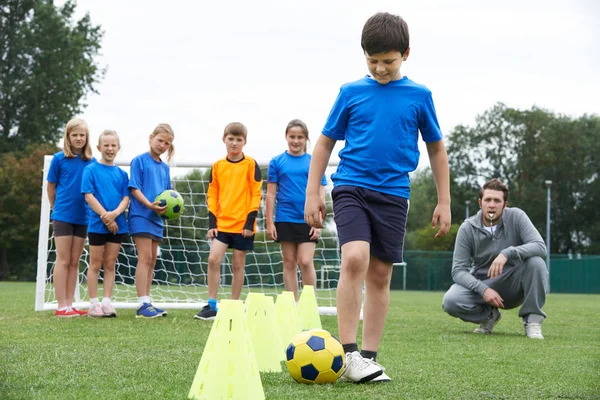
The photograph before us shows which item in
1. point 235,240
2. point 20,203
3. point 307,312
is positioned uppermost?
point 20,203

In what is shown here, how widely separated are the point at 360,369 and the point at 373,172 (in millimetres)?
974

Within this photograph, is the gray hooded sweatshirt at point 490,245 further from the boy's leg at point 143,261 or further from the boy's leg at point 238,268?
the boy's leg at point 143,261

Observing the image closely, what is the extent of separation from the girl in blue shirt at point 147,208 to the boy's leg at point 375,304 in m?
3.83

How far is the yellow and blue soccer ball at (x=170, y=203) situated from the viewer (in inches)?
297

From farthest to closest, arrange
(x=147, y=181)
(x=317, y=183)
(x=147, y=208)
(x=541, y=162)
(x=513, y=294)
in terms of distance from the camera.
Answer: (x=541, y=162)
(x=147, y=181)
(x=147, y=208)
(x=513, y=294)
(x=317, y=183)

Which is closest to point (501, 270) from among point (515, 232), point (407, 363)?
point (515, 232)

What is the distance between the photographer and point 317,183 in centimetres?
396

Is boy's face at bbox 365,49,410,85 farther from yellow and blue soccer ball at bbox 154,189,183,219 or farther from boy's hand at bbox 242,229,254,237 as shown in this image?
yellow and blue soccer ball at bbox 154,189,183,219

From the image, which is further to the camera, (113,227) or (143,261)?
(143,261)

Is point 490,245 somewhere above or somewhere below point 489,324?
above

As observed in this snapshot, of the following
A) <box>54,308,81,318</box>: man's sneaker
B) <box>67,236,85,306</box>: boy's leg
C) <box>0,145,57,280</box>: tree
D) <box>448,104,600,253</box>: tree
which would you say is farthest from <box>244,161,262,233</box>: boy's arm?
<box>448,104,600,253</box>: tree

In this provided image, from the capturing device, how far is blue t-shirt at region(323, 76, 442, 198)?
3.92m

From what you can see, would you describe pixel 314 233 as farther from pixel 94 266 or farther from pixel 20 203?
pixel 20 203

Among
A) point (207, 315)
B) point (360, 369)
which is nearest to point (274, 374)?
point (360, 369)
